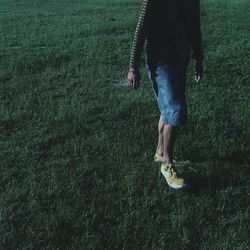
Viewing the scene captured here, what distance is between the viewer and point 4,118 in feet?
23.9

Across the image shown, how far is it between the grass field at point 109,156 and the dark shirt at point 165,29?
1229mm

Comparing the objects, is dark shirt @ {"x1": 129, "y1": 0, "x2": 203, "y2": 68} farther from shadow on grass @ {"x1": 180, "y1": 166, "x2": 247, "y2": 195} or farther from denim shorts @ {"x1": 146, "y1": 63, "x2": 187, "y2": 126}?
shadow on grass @ {"x1": 180, "y1": 166, "x2": 247, "y2": 195}

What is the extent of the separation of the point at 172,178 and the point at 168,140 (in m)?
0.39

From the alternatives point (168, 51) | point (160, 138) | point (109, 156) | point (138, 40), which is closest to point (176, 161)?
point (160, 138)

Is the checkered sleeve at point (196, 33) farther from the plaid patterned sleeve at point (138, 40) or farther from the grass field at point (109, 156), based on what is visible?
the grass field at point (109, 156)

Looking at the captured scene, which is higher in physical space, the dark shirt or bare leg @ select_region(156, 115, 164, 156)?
the dark shirt

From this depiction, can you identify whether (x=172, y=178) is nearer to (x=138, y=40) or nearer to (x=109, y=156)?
(x=109, y=156)

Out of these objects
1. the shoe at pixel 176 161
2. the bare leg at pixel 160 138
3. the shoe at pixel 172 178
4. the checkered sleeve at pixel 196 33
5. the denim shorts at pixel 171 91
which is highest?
the checkered sleeve at pixel 196 33

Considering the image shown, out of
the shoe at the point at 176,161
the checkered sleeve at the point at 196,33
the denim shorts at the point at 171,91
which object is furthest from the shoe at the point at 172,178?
the checkered sleeve at the point at 196,33

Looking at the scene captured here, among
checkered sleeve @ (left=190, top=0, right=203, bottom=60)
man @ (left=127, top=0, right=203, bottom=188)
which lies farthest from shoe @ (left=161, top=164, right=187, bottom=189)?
checkered sleeve @ (left=190, top=0, right=203, bottom=60)

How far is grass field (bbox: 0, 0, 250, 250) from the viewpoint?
4.38 meters

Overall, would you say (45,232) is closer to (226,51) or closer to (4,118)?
(4,118)

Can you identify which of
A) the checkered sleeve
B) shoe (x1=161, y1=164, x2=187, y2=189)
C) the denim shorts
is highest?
the checkered sleeve

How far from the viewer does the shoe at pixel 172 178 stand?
5.04 m
